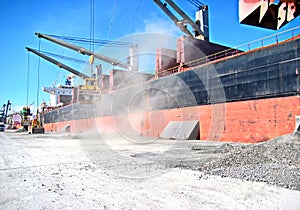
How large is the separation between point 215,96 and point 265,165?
888cm

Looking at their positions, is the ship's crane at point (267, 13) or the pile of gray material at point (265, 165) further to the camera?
the ship's crane at point (267, 13)

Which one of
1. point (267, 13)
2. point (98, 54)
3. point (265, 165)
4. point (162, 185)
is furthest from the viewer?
point (98, 54)

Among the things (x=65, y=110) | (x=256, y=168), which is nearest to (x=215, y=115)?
(x=256, y=168)

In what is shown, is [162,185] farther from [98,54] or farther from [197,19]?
[98,54]

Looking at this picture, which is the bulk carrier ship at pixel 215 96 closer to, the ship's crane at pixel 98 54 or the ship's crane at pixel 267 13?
the ship's crane at pixel 267 13

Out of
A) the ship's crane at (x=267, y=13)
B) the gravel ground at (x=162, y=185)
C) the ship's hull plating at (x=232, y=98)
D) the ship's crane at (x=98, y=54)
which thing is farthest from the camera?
the ship's crane at (x=98, y=54)

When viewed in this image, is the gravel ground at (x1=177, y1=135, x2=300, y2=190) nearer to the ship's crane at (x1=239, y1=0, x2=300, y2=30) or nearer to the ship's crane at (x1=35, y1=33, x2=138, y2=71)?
the ship's crane at (x1=239, y1=0, x2=300, y2=30)

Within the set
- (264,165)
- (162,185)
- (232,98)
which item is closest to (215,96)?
(232,98)

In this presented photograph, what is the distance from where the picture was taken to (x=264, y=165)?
5180 mm

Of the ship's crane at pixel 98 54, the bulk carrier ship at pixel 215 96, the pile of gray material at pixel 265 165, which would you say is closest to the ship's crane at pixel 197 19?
the bulk carrier ship at pixel 215 96

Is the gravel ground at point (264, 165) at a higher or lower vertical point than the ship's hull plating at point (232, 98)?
lower

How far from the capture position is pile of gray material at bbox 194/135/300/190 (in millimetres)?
4137

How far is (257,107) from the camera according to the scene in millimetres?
11203

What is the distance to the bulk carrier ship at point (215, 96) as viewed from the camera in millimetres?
10250
